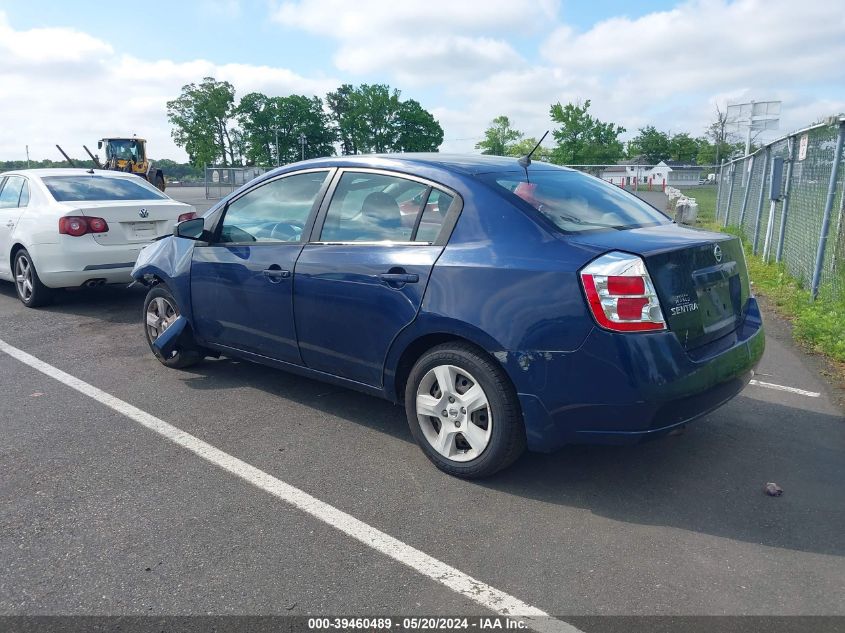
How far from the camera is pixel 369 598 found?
2.68m

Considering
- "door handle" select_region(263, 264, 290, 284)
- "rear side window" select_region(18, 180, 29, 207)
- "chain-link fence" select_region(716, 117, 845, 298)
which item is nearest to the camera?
"door handle" select_region(263, 264, 290, 284)

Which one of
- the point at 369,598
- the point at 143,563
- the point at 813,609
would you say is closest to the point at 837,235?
the point at 813,609

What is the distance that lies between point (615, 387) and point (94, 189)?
7.10 metres

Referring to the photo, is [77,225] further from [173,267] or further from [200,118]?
[200,118]

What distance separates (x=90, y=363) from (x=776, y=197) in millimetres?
8830

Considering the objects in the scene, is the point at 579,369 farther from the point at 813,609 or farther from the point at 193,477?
the point at 193,477

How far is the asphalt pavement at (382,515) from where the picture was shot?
2703 millimetres

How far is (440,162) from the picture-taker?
13.1 ft

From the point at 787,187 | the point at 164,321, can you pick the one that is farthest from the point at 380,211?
the point at 787,187

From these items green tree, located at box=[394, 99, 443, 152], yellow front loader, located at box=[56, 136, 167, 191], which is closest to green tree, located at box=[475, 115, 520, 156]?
green tree, located at box=[394, 99, 443, 152]

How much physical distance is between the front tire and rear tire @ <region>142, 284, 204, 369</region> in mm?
2377

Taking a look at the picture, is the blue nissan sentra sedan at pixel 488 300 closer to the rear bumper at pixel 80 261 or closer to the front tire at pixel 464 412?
the front tire at pixel 464 412

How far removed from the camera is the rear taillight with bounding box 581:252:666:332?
3.09m

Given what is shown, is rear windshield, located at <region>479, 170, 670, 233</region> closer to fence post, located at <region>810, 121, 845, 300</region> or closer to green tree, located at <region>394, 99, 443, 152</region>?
fence post, located at <region>810, 121, 845, 300</region>
